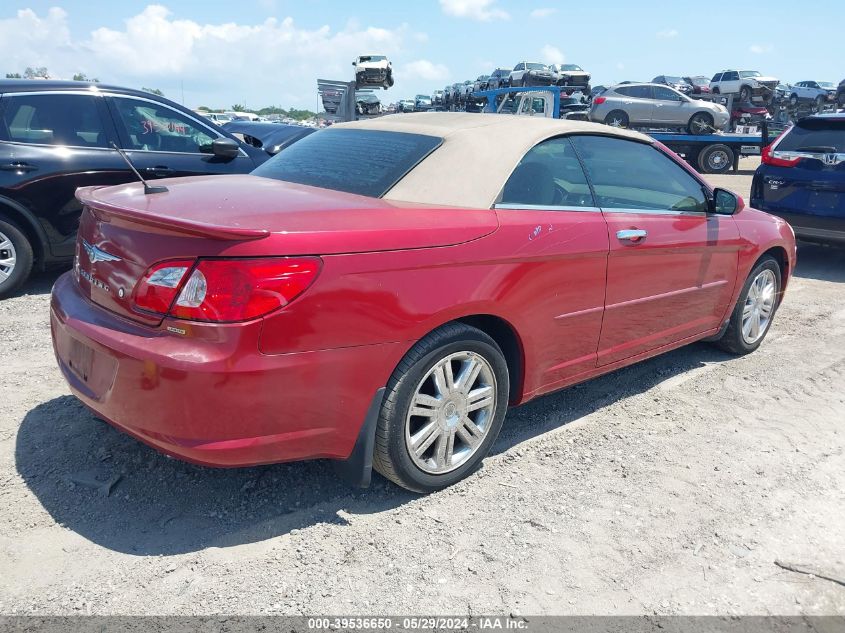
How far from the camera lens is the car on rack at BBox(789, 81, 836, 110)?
34000 mm

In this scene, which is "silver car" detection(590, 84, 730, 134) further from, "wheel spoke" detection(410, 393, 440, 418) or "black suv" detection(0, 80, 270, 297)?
"wheel spoke" detection(410, 393, 440, 418)

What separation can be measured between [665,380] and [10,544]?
375 centimetres

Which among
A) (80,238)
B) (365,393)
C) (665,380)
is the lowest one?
(665,380)

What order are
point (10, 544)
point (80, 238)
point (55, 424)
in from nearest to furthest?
point (10, 544) → point (80, 238) → point (55, 424)

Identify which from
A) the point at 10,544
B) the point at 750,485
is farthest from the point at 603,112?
the point at 10,544

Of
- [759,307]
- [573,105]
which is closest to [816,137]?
[759,307]

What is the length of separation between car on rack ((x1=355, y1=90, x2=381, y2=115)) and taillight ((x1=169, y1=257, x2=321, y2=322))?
82.5 ft

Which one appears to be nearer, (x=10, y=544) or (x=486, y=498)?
(x=10, y=544)

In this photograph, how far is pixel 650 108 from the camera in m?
21.7

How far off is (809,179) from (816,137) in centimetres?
59

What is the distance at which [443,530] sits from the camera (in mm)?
2838

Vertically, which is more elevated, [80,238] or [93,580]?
[80,238]

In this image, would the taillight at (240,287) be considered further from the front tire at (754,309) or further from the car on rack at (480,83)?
the car on rack at (480,83)

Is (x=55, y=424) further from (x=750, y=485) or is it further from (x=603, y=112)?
(x=603, y=112)
